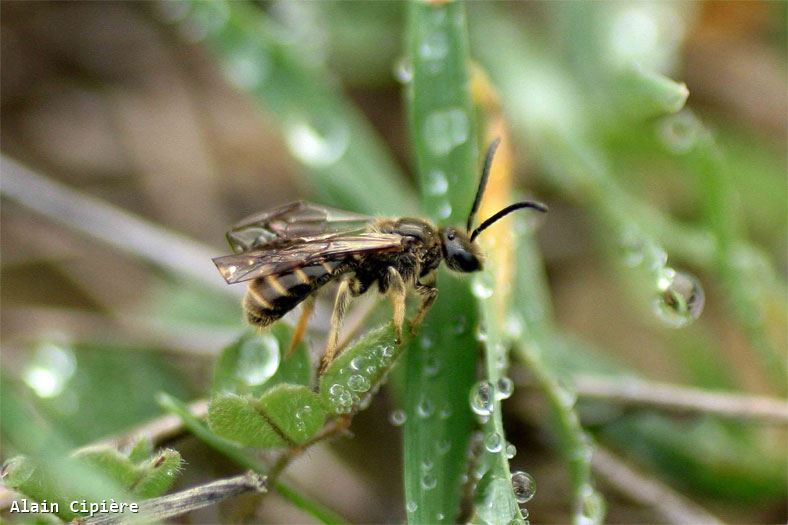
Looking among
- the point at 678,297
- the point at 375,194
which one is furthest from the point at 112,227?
the point at 678,297

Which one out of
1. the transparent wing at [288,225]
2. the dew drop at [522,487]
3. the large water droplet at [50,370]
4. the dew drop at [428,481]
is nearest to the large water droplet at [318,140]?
the transparent wing at [288,225]

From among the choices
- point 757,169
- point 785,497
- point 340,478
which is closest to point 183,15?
point 340,478

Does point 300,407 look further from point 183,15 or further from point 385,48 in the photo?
point 385,48

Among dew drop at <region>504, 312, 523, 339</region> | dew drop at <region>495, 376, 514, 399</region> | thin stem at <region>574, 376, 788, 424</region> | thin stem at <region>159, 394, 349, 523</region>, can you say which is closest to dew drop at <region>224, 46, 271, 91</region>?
dew drop at <region>504, 312, 523, 339</region>

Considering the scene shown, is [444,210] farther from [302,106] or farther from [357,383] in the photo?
[302,106]

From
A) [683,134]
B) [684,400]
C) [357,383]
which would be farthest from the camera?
[683,134]

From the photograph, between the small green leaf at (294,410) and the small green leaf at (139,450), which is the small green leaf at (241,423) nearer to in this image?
the small green leaf at (294,410)

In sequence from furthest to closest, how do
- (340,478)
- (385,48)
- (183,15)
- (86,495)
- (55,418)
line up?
1. (385,48)
2. (183,15)
3. (340,478)
4. (55,418)
5. (86,495)
